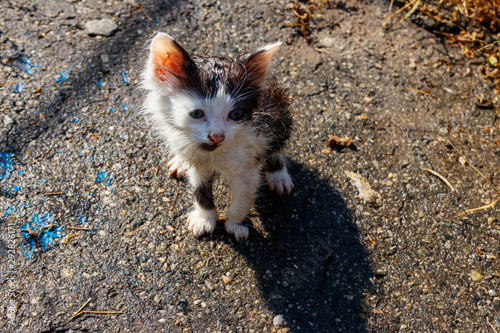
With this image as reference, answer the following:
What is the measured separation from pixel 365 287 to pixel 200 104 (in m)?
1.70

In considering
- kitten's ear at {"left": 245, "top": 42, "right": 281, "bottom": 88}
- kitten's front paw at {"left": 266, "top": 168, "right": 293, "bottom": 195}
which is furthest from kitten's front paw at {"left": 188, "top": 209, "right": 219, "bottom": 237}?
kitten's ear at {"left": 245, "top": 42, "right": 281, "bottom": 88}

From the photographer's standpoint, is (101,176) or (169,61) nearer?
(169,61)

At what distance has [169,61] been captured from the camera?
243cm

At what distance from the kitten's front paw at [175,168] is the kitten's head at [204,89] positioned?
771 mm

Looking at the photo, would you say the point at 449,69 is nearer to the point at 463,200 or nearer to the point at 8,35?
the point at 463,200

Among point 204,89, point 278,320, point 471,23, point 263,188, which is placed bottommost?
point 278,320

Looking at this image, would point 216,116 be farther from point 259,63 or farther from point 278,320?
point 278,320

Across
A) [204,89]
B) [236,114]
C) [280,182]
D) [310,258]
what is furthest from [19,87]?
[310,258]

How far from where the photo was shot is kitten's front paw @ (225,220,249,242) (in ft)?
10.1

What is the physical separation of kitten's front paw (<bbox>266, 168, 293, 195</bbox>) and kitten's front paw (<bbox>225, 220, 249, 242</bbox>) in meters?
0.46

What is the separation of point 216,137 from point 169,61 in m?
0.54

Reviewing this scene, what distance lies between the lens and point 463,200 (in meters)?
3.45

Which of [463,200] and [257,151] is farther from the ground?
[257,151]

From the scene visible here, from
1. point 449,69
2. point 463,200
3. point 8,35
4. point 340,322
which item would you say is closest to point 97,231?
point 340,322
